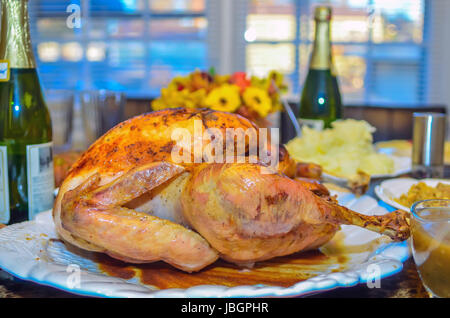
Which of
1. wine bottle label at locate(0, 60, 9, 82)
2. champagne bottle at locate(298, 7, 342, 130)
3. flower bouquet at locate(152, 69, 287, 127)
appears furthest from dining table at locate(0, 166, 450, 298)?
champagne bottle at locate(298, 7, 342, 130)

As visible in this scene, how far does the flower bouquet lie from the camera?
129 centimetres

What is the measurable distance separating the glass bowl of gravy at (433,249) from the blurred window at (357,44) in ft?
9.18

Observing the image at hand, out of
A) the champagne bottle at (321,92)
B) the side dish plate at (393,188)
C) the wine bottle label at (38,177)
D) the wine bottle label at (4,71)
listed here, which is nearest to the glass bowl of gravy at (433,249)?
the side dish plate at (393,188)

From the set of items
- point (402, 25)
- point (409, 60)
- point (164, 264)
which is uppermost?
point (402, 25)

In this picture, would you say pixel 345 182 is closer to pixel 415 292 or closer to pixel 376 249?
pixel 376 249

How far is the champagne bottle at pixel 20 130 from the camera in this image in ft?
2.71

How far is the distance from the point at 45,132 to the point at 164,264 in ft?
1.46

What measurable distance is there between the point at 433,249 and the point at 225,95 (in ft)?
2.67

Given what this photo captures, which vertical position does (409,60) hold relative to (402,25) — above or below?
below

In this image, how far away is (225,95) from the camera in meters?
1.29

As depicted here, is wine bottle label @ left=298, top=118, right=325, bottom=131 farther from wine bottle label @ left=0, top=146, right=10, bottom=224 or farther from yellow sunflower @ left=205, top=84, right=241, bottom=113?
wine bottle label @ left=0, top=146, right=10, bottom=224

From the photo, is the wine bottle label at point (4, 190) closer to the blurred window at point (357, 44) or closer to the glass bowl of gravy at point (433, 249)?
the glass bowl of gravy at point (433, 249)
